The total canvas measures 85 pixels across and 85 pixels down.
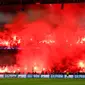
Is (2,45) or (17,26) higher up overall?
(17,26)

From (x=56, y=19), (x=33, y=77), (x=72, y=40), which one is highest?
(x=56, y=19)

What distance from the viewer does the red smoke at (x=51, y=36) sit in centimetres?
2370

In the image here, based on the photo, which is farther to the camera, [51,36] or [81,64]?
[51,36]

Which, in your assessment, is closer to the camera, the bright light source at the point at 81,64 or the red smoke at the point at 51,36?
the bright light source at the point at 81,64

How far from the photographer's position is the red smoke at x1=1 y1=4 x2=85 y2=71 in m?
23.7

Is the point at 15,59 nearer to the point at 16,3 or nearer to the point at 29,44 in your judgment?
the point at 29,44

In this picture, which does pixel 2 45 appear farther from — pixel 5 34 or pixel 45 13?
pixel 45 13

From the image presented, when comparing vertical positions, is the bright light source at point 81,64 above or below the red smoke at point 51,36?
below

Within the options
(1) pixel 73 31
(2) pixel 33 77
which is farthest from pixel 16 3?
(2) pixel 33 77

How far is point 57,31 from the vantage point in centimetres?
2414

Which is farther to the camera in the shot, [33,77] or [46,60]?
[46,60]

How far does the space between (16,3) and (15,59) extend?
450cm

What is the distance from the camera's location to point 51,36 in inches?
947

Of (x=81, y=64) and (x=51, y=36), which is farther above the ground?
(x=51, y=36)
